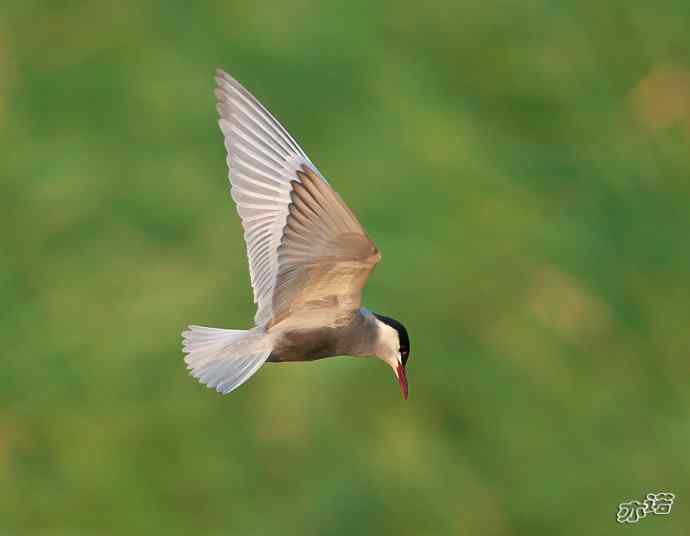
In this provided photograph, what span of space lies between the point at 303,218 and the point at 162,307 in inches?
120

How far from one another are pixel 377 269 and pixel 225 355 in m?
2.87

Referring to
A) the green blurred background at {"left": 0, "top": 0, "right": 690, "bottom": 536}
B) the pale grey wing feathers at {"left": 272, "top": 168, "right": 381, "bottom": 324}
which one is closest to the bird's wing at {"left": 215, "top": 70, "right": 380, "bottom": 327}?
the pale grey wing feathers at {"left": 272, "top": 168, "right": 381, "bottom": 324}

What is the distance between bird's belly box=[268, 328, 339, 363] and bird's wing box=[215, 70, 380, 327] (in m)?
0.06

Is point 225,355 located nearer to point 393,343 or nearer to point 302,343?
point 302,343

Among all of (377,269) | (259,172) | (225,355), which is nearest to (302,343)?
(225,355)

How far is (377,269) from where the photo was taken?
6.96 meters

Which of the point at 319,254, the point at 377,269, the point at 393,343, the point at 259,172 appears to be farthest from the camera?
the point at 377,269

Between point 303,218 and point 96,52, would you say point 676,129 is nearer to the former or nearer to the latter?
point 96,52

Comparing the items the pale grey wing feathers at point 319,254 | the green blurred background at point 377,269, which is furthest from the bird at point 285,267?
the green blurred background at point 377,269

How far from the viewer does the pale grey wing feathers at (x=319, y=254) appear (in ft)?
12.6

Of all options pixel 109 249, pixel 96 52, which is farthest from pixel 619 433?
pixel 96 52

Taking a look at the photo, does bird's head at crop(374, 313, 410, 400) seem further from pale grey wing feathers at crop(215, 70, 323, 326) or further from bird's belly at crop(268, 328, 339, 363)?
pale grey wing feathers at crop(215, 70, 323, 326)

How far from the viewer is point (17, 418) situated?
654 centimetres

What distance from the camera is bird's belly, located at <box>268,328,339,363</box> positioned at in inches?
164
